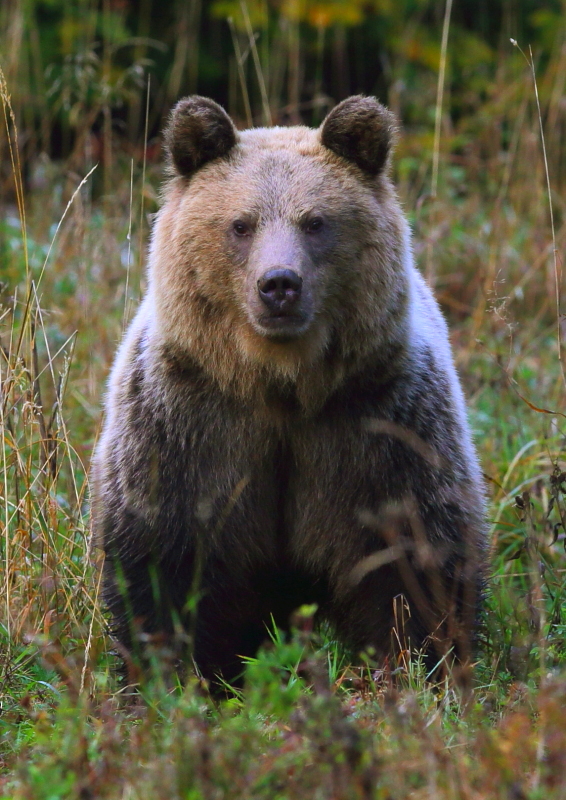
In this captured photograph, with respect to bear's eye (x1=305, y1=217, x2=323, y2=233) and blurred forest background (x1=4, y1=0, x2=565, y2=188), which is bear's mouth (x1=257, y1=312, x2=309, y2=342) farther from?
blurred forest background (x1=4, y1=0, x2=565, y2=188)

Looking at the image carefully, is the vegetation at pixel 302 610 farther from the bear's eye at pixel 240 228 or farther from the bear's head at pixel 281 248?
the bear's eye at pixel 240 228

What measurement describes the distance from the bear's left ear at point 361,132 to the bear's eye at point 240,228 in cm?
55

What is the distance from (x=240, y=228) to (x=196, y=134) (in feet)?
1.58

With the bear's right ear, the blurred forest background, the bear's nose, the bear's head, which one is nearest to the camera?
the bear's nose

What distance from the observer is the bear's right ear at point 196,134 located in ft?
14.9

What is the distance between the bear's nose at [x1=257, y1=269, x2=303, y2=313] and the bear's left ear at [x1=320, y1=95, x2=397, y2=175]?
30.4 inches

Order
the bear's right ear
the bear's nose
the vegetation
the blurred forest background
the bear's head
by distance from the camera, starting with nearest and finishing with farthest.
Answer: the vegetation, the bear's nose, the bear's head, the bear's right ear, the blurred forest background

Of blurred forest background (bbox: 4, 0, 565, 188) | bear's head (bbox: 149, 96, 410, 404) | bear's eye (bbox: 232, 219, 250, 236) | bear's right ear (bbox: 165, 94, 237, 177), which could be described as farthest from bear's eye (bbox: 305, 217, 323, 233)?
blurred forest background (bbox: 4, 0, 565, 188)

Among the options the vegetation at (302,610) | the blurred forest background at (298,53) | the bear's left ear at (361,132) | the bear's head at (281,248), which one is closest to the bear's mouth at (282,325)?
the bear's head at (281,248)

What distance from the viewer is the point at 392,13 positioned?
1127 cm

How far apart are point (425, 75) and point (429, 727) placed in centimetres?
893

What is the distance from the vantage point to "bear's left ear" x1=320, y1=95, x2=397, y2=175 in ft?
14.9

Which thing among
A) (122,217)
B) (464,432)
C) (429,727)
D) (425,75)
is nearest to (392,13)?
(425,75)

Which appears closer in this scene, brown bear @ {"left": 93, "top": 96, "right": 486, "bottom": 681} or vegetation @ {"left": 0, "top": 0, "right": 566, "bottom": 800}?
vegetation @ {"left": 0, "top": 0, "right": 566, "bottom": 800}
